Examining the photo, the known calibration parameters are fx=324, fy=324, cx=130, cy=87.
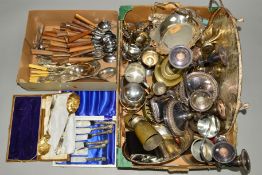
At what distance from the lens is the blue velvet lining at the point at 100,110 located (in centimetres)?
166

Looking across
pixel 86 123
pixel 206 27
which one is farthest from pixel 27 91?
pixel 206 27

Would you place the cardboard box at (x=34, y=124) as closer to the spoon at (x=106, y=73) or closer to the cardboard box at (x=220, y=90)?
the spoon at (x=106, y=73)

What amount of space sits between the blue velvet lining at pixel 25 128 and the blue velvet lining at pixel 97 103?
23 centimetres

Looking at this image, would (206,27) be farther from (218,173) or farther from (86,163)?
(86,163)

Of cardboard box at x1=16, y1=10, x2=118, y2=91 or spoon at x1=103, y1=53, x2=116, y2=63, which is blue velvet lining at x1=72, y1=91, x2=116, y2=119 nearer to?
cardboard box at x1=16, y1=10, x2=118, y2=91

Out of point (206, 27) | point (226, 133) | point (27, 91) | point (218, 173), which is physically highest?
point (206, 27)

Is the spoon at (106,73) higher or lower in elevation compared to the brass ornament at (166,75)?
higher

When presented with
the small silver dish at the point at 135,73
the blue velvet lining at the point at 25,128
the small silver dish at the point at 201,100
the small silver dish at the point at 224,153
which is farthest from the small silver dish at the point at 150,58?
the blue velvet lining at the point at 25,128

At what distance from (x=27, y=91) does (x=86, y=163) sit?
1.75 ft

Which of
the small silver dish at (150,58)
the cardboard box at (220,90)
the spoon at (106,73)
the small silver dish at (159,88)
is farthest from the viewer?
the spoon at (106,73)

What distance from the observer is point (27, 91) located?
181cm

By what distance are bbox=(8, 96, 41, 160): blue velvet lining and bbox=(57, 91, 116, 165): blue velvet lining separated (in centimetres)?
18

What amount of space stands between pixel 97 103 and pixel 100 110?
44mm

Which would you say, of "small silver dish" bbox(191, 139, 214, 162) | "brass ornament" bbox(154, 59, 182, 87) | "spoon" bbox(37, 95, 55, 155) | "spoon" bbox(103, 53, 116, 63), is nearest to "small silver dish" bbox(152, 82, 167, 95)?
"brass ornament" bbox(154, 59, 182, 87)
